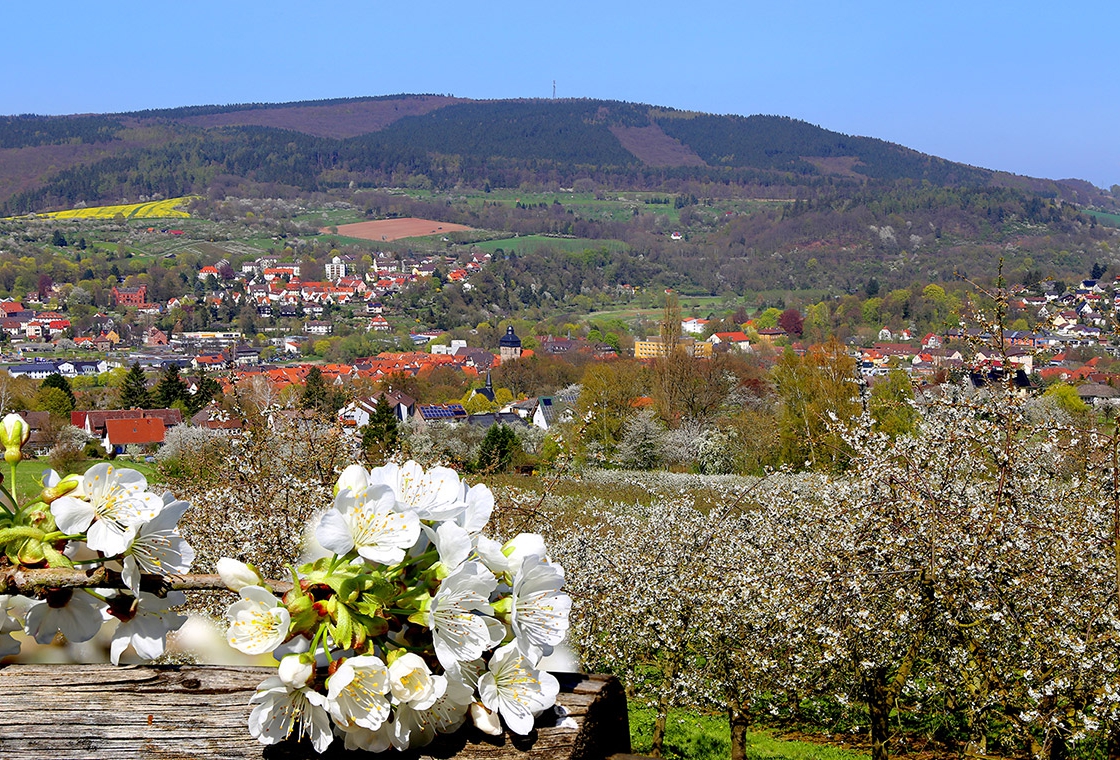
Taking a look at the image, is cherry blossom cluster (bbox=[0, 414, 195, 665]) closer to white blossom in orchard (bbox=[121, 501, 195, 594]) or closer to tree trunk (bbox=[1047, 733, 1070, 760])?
white blossom in orchard (bbox=[121, 501, 195, 594])

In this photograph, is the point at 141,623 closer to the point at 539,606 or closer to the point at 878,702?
the point at 539,606

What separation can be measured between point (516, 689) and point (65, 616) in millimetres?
644

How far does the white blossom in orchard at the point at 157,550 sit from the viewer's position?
1297mm

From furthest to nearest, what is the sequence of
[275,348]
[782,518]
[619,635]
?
[275,348] → [782,518] → [619,635]

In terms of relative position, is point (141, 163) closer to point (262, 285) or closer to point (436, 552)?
point (262, 285)

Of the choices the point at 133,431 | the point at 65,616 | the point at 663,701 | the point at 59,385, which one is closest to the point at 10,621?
the point at 65,616

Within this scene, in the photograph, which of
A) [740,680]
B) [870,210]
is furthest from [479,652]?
[870,210]

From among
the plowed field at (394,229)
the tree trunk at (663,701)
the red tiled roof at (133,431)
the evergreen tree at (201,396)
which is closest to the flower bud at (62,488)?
the tree trunk at (663,701)

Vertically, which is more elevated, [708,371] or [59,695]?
[59,695]

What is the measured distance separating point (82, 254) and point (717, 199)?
115104mm

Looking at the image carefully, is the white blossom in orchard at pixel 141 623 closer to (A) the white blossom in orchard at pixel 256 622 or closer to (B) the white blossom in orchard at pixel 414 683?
(A) the white blossom in orchard at pixel 256 622

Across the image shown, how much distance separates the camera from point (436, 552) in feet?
→ 4.10

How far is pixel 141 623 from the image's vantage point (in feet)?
4.41

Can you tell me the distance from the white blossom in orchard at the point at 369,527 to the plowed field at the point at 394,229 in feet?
515
